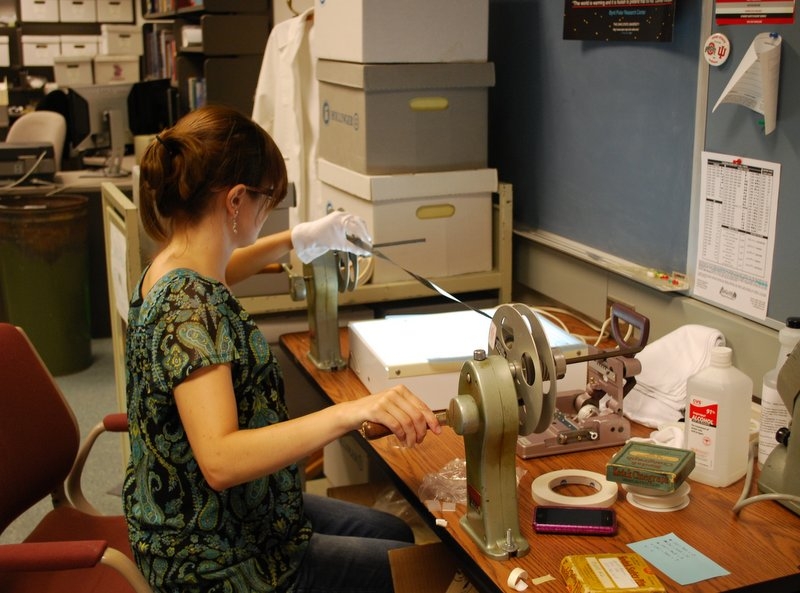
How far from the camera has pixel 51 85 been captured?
730cm

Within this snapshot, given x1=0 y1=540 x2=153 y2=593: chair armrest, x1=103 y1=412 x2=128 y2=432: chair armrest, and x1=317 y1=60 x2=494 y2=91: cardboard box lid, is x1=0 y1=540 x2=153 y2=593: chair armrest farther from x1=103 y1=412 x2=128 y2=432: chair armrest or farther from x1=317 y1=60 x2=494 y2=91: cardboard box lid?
x1=317 y1=60 x2=494 y2=91: cardboard box lid

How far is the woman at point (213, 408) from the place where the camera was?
124 centimetres

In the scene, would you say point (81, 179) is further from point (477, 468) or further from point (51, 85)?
point (477, 468)

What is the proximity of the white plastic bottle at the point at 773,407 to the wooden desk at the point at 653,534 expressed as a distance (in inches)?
3.3

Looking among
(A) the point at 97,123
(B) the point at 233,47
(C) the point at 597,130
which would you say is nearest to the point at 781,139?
(C) the point at 597,130

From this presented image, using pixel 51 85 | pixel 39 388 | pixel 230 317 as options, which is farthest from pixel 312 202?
pixel 51 85

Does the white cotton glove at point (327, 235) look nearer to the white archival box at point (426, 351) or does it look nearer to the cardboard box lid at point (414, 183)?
the white archival box at point (426, 351)

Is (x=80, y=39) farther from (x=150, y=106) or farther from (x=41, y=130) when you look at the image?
(x=150, y=106)

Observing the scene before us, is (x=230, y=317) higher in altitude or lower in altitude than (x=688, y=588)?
higher

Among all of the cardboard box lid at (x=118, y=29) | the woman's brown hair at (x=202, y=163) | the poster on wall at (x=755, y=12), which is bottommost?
the woman's brown hair at (x=202, y=163)

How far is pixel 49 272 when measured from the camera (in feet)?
13.1

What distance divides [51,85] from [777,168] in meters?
6.82

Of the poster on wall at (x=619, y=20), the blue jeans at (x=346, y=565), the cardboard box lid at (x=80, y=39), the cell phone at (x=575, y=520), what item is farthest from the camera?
the cardboard box lid at (x=80, y=39)

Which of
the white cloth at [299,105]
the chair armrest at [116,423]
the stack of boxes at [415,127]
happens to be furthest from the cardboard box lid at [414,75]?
the chair armrest at [116,423]
